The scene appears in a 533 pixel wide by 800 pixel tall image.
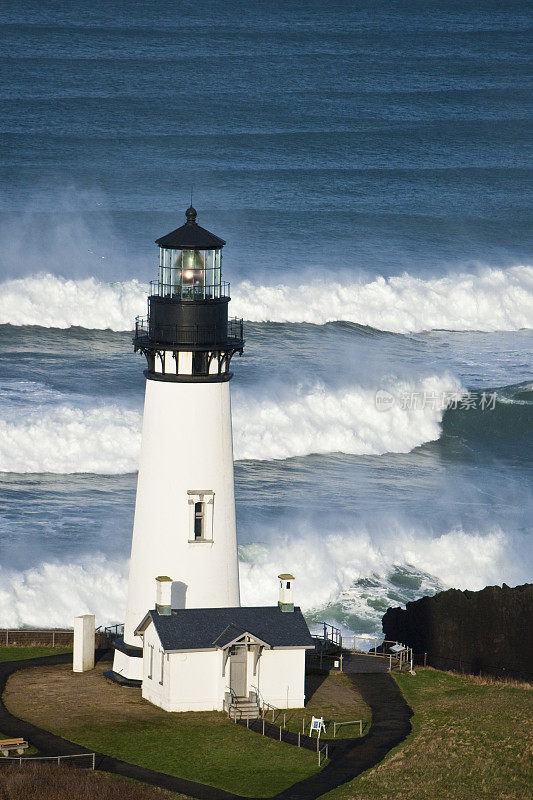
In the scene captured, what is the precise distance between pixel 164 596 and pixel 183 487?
162cm

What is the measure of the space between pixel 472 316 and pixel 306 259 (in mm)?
7077

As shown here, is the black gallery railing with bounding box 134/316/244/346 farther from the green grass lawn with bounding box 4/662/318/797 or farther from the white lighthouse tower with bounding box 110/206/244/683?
the green grass lawn with bounding box 4/662/318/797

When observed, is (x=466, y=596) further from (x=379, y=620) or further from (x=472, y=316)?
(x=472, y=316)

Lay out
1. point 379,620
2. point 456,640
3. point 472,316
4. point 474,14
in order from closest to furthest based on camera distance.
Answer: point 456,640, point 379,620, point 472,316, point 474,14

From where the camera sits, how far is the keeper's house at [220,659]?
77.5 ft

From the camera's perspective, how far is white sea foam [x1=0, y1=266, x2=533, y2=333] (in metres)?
54.8

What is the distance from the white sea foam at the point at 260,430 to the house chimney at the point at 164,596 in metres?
16.3

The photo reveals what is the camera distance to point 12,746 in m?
21.7

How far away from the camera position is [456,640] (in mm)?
26531

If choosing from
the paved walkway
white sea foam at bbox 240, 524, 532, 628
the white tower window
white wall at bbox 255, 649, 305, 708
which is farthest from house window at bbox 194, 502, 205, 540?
white sea foam at bbox 240, 524, 532, 628

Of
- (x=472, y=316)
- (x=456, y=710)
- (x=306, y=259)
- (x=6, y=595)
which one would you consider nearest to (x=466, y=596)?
(x=456, y=710)

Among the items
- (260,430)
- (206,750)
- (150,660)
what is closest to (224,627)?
(150,660)

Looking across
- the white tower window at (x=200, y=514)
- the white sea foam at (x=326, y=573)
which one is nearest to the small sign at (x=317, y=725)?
the white tower window at (x=200, y=514)

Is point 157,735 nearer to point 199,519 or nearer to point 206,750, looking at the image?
point 206,750
